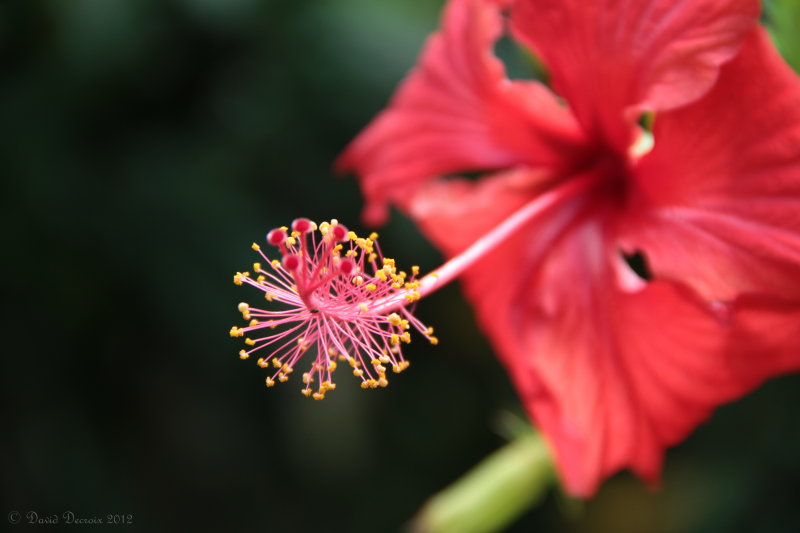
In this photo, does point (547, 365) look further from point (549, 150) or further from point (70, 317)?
point (70, 317)

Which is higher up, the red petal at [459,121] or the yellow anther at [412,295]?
the red petal at [459,121]

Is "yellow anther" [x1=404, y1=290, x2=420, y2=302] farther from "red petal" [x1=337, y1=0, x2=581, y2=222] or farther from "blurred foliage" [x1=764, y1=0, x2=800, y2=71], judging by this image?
"blurred foliage" [x1=764, y1=0, x2=800, y2=71]

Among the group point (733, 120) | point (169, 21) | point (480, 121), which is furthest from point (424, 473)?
point (733, 120)

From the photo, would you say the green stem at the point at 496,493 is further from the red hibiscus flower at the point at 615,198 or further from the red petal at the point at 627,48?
the red petal at the point at 627,48

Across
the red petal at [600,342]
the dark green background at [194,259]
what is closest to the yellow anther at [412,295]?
the red petal at [600,342]

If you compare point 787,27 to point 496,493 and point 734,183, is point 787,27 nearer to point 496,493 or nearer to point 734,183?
point 734,183

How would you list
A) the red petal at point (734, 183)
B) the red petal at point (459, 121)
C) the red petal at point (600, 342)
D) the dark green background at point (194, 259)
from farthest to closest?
the dark green background at point (194, 259)
the red petal at point (459, 121)
the red petal at point (600, 342)
the red petal at point (734, 183)

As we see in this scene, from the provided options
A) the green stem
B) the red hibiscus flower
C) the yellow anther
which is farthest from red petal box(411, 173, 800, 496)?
the yellow anther

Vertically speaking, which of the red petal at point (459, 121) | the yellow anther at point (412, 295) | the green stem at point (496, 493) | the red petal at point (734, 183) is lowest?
the green stem at point (496, 493)
